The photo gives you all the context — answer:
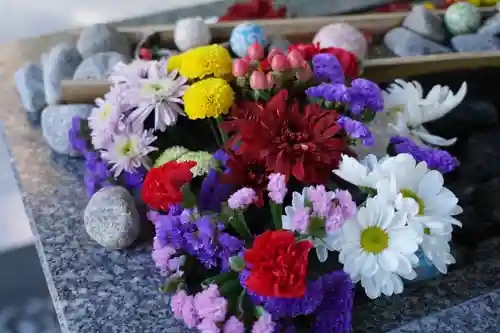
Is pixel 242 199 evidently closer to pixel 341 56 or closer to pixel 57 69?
pixel 341 56

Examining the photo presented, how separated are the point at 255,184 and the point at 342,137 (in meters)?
0.09

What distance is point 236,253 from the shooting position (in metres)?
0.60

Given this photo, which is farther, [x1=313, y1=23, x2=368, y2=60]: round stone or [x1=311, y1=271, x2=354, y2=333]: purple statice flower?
[x1=313, y1=23, x2=368, y2=60]: round stone

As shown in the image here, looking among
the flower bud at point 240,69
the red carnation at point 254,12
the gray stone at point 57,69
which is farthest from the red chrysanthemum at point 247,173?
the red carnation at point 254,12

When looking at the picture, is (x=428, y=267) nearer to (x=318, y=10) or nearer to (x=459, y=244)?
(x=459, y=244)

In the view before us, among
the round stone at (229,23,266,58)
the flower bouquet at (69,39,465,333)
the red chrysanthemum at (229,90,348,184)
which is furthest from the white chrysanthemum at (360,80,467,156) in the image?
the round stone at (229,23,266,58)

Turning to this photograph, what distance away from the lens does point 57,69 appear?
2.98ft

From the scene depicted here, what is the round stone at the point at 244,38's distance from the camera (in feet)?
2.92

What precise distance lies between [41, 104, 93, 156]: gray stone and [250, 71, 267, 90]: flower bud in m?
0.25

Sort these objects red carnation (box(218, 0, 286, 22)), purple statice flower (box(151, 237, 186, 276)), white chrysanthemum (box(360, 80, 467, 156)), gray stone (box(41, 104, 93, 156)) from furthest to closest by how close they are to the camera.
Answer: red carnation (box(218, 0, 286, 22))
gray stone (box(41, 104, 93, 156))
white chrysanthemum (box(360, 80, 467, 156))
purple statice flower (box(151, 237, 186, 276))

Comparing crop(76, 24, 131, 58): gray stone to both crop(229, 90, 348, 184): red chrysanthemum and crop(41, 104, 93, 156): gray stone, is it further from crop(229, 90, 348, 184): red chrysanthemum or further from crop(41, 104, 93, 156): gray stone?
crop(229, 90, 348, 184): red chrysanthemum

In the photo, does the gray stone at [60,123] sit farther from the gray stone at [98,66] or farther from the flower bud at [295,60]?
the flower bud at [295,60]

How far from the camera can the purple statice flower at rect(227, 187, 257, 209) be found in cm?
60

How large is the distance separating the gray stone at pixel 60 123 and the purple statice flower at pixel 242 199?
1.00 feet
